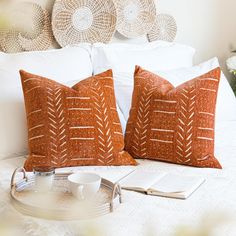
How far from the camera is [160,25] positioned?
300cm

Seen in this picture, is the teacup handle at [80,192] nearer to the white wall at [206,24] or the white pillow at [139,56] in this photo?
the white pillow at [139,56]

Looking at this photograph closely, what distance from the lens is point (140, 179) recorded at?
5.16 feet

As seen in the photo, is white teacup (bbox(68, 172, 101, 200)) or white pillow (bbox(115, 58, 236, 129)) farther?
white pillow (bbox(115, 58, 236, 129))

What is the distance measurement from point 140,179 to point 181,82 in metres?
0.89

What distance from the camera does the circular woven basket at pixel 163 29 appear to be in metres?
2.96

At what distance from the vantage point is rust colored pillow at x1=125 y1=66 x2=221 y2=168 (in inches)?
70.8

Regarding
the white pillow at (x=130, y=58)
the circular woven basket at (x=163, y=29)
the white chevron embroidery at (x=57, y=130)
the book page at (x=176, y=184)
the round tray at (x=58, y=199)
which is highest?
the circular woven basket at (x=163, y=29)

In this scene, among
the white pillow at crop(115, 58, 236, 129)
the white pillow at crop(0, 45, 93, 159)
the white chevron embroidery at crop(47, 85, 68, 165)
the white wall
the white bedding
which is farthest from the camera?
the white wall

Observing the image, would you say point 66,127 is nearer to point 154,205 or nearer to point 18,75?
point 18,75

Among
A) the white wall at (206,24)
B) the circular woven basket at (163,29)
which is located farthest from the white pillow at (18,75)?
the white wall at (206,24)

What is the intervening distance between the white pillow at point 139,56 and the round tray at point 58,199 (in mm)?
955

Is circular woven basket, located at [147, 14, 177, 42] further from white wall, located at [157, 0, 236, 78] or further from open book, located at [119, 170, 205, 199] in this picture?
open book, located at [119, 170, 205, 199]

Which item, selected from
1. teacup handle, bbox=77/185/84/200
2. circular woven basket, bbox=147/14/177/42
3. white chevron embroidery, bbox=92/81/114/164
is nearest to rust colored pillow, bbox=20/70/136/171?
white chevron embroidery, bbox=92/81/114/164

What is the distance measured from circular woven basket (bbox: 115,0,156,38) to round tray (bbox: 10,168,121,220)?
1.48m
